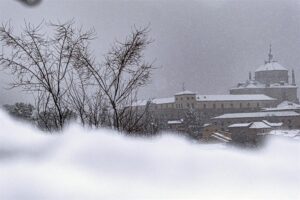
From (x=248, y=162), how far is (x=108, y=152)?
0.25m

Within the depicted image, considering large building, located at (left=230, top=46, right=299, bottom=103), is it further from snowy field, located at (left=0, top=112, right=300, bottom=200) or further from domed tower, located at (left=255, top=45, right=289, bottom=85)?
snowy field, located at (left=0, top=112, right=300, bottom=200)

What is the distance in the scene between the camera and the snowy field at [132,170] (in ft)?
1.92

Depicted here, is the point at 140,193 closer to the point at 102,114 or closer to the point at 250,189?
the point at 250,189

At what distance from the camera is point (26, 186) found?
1.95 feet

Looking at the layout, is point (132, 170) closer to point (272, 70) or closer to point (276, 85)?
point (272, 70)

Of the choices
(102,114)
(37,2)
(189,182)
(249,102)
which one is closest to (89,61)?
(102,114)

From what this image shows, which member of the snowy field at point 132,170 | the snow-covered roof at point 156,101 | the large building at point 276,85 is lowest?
the snowy field at point 132,170

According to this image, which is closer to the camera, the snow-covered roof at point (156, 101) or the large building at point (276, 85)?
the snow-covered roof at point (156, 101)

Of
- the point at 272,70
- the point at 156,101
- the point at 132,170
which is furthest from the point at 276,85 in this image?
the point at 132,170

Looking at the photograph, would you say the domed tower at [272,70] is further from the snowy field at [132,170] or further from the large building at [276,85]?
the snowy field at [132,170]

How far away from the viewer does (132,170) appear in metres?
0.63

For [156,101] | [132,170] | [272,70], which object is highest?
[272,70]

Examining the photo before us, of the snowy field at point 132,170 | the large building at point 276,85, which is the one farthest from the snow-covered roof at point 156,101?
the snowy field at point 132,170

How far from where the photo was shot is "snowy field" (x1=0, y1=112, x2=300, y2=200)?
1.92 feet
